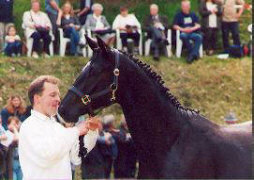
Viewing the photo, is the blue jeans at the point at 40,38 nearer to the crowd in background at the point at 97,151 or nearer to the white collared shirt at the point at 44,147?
the crowd in background at the point at 97,151

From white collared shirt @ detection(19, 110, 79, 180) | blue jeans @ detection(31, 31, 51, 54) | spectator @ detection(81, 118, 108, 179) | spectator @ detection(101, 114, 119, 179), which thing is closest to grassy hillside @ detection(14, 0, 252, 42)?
blue jeans @ detection(31, 31, 51, 54)

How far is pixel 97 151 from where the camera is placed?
15.5 meters

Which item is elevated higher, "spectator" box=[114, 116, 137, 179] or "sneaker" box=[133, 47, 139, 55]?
"sneaker" box=[133, 47, 139, 55]

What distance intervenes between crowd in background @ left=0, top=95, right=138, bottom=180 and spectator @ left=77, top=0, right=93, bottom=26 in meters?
3.77

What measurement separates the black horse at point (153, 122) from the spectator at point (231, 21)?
13.4 meters

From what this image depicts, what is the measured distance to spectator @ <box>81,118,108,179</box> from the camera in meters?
15.2

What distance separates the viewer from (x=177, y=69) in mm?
20406

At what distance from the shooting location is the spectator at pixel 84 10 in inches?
750

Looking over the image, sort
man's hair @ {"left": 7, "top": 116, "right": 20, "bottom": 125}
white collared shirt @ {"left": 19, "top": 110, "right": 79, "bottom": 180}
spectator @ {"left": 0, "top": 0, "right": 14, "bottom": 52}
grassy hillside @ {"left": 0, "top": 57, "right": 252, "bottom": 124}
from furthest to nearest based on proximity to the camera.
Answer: grassy hillside @ {"left": 0, "top": 57, "right": 252, "bottom": 124}
spectator @ {"left": 0, "top": 0, "right": 14, "bottom": 52}
man's hair @ {"left": 7, "top": 116, "right": 20, "bottom": 125}
white collared shirt @ {"left": 19, "top": 110, "right": 79, "bottom": 180}

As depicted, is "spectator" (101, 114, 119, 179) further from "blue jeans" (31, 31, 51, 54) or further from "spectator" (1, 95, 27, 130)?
"blue jeans" (31, 31, 51, 54)

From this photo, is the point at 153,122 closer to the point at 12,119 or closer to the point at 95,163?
the point at 12,119

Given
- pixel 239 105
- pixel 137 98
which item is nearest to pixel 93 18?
pixel 239 105

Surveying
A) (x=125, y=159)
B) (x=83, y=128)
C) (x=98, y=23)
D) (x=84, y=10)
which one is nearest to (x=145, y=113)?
(x=83, y=128)

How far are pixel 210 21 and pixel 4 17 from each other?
5649 mm
